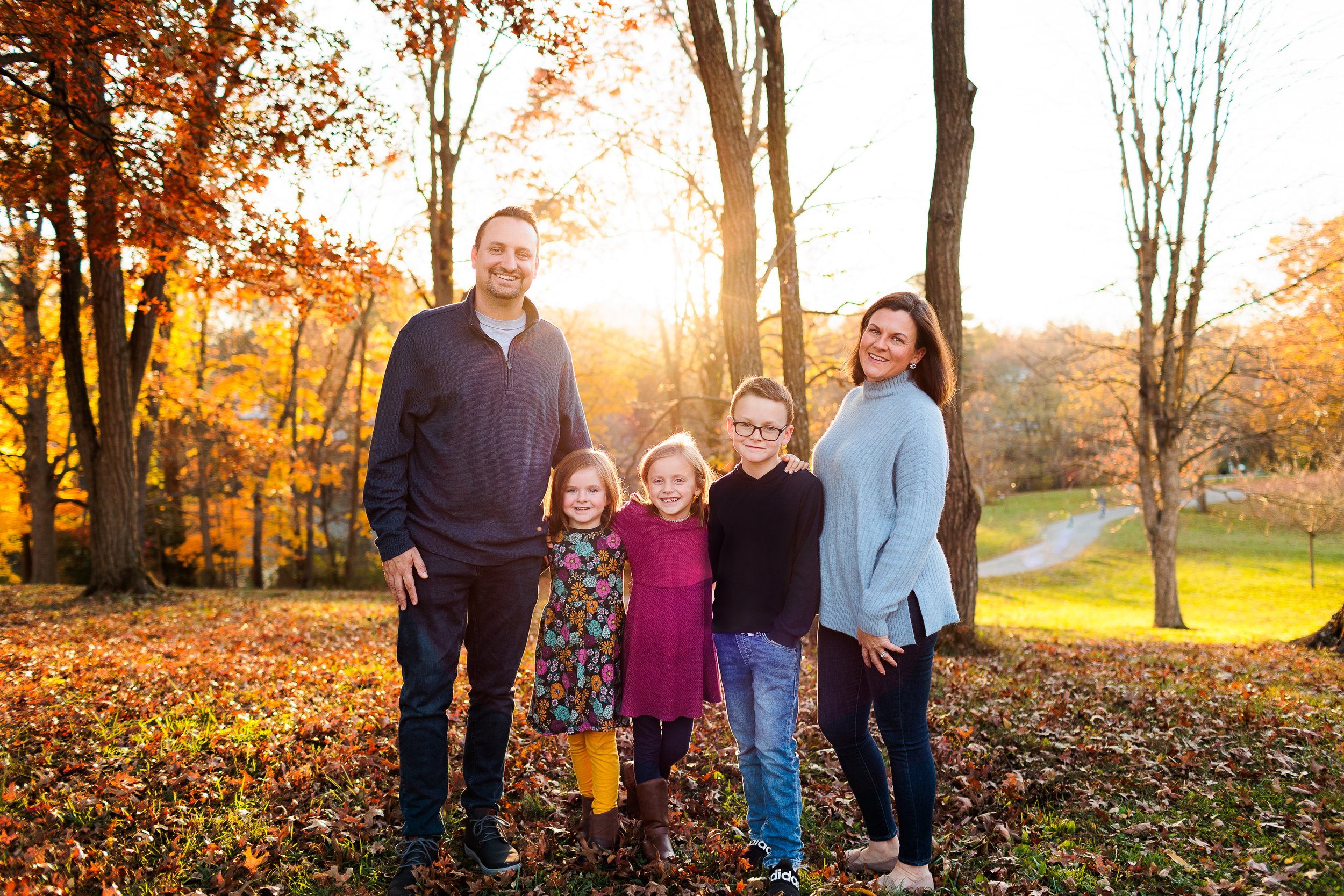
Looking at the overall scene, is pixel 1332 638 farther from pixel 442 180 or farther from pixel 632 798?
pixel 442 180

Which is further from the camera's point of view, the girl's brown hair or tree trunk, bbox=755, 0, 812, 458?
tree trunk, bbox=755, 0, 812, 458

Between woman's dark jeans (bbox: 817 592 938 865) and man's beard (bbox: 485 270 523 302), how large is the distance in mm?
1811

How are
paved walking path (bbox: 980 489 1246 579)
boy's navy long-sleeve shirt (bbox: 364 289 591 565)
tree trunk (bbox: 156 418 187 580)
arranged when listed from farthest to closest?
1. paved walking path (bbox: 980 489 1246 579)
2. tree trunk (bbox: 156 418 187 580)
3. boy's navy long-sleeve shirt (bbox: 364 289 591 565)

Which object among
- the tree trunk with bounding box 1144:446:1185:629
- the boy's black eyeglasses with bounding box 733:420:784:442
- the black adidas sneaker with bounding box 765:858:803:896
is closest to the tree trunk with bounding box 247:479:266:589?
the tree trunk with bounding box 1144:446:1185:629

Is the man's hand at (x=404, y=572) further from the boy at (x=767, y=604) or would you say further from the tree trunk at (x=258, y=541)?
the tree trunk at (x=258, y=541)

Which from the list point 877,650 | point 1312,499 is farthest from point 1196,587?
point 877,650

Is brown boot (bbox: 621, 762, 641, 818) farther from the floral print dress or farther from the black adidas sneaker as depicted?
the black adidas sneaker

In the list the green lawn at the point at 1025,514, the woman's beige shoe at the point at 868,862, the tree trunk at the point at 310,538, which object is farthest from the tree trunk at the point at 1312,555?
the tree trunk at the point at 310,538

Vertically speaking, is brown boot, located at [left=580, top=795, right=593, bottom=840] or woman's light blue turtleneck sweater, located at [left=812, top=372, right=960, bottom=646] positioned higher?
woman's light blue turtleneck sweater, located at [left=812, top=372, right=960, bottom=646]

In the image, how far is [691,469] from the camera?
3.32 m

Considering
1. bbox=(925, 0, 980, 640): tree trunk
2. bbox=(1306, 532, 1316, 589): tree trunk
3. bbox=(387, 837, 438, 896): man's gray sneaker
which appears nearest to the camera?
bbox=(387, 837, 438, 896): man's gray sneaker

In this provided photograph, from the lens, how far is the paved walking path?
30094mm

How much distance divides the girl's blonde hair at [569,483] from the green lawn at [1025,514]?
30744 millimetres

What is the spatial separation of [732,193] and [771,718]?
4.90 m
